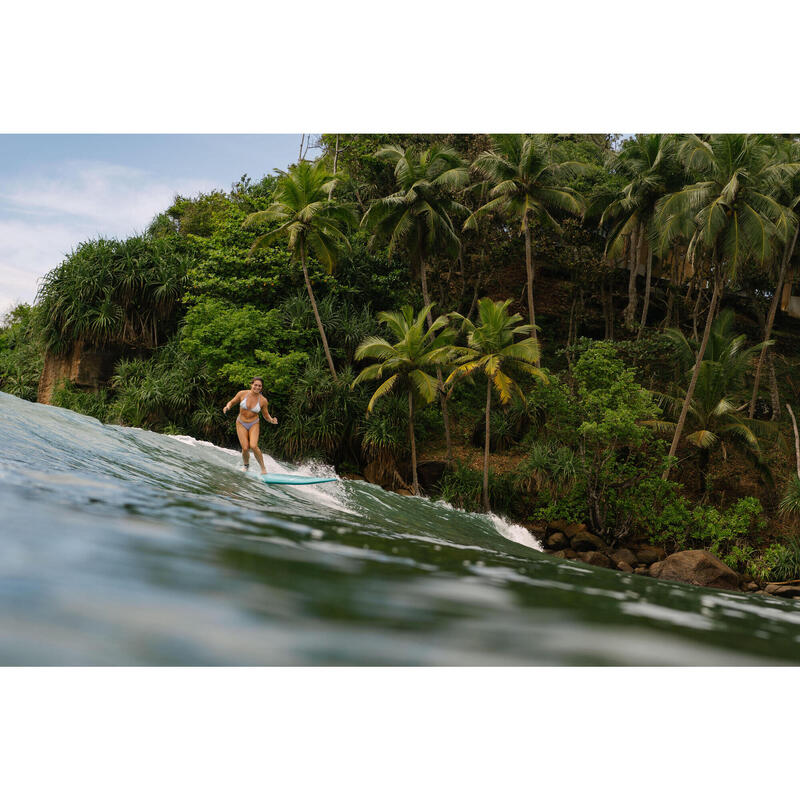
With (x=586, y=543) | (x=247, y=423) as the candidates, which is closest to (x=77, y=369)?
(x=247, y=423)

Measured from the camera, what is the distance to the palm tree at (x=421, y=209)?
14.6 meters

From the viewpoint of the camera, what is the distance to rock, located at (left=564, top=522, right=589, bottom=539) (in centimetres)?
1158

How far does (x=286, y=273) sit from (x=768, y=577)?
12679 mm

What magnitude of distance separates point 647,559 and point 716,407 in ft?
13.2

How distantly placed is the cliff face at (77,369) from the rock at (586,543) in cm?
1252

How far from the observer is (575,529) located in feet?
38.3

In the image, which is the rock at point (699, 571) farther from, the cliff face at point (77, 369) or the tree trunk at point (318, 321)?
the cliff face at point (77, 369)

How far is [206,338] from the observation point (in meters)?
13.9

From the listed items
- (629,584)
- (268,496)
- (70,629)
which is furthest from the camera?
(268,496)

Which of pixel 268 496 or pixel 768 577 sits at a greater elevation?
pixel 268 496

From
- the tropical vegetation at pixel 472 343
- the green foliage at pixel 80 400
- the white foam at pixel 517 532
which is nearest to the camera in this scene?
the white foam at pixel 517 532

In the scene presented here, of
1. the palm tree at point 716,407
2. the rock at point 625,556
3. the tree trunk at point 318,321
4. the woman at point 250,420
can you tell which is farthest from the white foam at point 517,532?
the woman at point 250,420

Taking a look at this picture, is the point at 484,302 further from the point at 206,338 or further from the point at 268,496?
A: the point at 268,496
